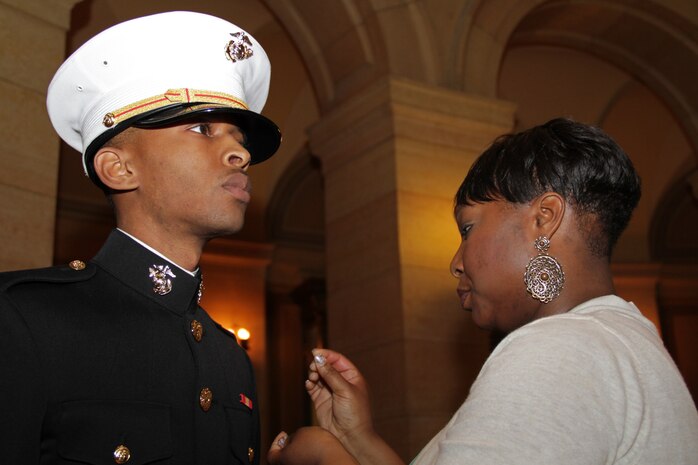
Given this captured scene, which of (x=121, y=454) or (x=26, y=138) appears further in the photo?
(x=26, y=138)

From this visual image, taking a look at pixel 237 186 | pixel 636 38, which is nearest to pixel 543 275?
pixel 237 186

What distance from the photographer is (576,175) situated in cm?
198

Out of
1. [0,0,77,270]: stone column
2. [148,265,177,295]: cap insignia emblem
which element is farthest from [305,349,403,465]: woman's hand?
[0,0,77,270]: stone column

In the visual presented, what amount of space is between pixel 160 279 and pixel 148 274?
3 cm

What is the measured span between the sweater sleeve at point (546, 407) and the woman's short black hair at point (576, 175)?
1.29ft

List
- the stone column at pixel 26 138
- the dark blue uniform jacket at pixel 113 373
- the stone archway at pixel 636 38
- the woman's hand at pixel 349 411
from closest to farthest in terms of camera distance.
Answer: the dark blue uniform jacket at pixel 113 373, the woman's hand at pixel 349 411, the stone column at pixel 26 138, the stone archway at pixel 636 38

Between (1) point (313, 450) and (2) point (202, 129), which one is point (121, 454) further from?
(2) point (202, 129)

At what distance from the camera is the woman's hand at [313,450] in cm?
194

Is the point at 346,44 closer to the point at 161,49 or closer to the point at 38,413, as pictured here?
the point at 161,49

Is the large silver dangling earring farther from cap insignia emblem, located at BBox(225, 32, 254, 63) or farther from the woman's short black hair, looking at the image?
cap insignia emblem, located at BBox(225, 32, 254, 63)

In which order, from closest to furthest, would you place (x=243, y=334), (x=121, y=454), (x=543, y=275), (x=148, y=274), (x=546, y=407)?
(x=546, y=407) → (x=121, y=454) → (x=543, y=275) → (x=148, y=274) → (x=243, y=334)

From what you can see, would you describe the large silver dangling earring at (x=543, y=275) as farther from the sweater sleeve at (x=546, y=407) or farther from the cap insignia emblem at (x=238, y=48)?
the cap insignia emblem at (x=238, y=48)

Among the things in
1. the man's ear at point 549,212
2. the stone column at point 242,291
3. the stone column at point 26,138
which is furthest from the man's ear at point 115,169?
the stone column at point 242,291

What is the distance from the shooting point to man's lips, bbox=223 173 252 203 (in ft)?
7.00
